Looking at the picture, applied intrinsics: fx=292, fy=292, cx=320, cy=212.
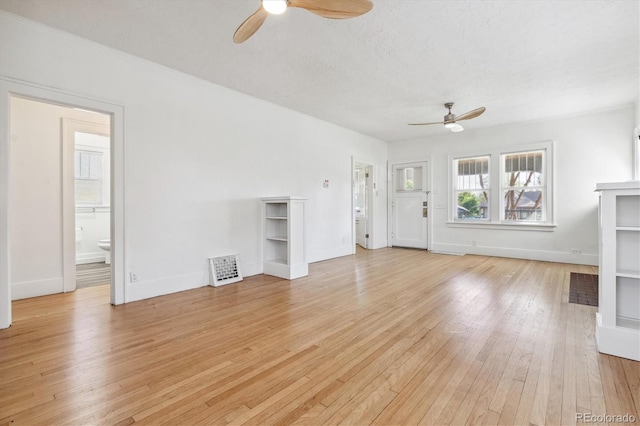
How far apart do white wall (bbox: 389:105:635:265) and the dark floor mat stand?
3.77 feet

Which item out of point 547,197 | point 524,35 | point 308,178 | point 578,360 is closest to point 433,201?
point 547,197

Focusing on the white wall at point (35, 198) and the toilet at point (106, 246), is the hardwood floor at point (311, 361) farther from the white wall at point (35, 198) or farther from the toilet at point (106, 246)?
the toilet at point (106, 246)

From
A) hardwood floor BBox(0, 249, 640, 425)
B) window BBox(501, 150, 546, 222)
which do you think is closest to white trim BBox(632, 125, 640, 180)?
window BBox(501, 150, 546, 222)

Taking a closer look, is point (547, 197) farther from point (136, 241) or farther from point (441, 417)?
point (136, 241)

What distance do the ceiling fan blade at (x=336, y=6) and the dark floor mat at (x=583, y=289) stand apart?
3689 millimetres

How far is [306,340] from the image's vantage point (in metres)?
2.32

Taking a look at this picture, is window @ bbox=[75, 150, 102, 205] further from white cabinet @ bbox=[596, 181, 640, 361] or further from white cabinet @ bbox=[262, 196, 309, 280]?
white cabinet @ bbox=[596, 181, 640, 361]

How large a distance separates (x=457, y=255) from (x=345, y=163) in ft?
10.3

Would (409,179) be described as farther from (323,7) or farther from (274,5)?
(274,5)

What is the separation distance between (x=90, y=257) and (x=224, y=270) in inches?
140

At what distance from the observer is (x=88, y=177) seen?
19.3 ft

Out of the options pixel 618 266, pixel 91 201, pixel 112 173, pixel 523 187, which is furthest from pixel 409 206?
pixel 91 201

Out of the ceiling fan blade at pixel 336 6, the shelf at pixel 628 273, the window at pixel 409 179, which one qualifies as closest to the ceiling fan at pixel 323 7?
the ceiling fan blade at pixel 336 6

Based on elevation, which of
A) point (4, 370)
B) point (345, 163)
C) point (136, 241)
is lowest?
point (4, 370)
